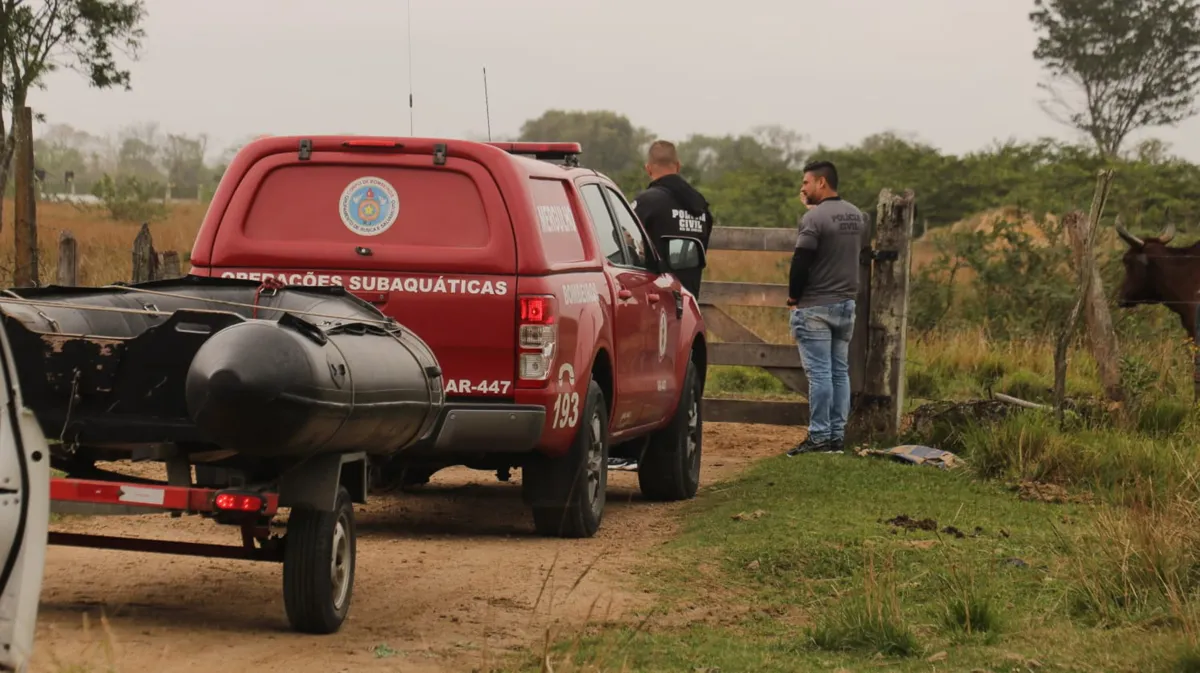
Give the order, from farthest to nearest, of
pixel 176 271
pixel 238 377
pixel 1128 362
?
pixel 176 271, pixel 1128 362, pixel 238 377

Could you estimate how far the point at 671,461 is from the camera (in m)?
12.1

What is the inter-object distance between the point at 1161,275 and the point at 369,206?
33.3 ft

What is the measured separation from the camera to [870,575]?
7.11 meters

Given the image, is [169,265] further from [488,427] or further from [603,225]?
[488,427]

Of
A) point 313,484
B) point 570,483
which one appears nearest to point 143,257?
point 570,483

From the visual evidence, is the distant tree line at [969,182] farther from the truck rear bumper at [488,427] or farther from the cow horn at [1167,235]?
the truck rear bumper at [488,427]

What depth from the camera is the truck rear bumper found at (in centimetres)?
912

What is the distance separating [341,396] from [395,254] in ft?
8.43

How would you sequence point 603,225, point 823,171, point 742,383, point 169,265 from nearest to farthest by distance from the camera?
point 603,225, point 823,171, point 169,265, point 742,383

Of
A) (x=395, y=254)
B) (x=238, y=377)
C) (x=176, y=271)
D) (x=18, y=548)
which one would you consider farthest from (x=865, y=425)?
(x=18, y=548)

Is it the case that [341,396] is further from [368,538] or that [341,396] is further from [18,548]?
[368,538]

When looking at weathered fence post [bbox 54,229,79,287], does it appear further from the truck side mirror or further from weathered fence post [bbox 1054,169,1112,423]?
weathered fence post [bbox 1054,169,1112,423]

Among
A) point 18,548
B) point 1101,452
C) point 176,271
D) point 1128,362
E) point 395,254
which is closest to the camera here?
point 18,548

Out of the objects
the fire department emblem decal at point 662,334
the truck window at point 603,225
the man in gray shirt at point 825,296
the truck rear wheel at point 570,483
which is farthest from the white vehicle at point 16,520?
the man in gray shirt at point 825,296
